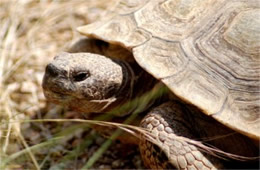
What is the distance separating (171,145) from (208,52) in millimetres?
564

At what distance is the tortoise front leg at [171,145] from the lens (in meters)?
2.33

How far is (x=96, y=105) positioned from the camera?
2.70 metres

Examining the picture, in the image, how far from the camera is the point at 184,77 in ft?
8.01

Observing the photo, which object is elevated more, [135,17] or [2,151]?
[135,17]

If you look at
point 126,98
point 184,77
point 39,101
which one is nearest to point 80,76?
point 126,98

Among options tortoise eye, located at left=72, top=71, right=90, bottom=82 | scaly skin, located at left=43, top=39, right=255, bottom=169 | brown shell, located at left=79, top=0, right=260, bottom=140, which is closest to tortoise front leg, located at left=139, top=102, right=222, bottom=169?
scaly skin, located at left=43, top=39, right=255, bottom=169

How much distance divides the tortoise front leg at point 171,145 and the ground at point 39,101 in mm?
329

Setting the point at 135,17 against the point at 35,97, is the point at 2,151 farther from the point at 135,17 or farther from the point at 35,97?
the point at 135,17

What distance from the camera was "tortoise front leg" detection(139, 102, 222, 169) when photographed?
7.66 ft

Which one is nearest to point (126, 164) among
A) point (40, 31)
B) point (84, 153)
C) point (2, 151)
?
point (84, 153)

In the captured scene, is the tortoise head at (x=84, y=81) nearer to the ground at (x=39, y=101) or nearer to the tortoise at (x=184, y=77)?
the tortoise at (x=184, y=77)

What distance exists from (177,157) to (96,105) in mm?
626

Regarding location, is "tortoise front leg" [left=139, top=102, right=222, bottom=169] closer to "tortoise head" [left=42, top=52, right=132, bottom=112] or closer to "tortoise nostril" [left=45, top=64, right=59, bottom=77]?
"tortoise head" [left=42, top=52, right=132, bottom=112]

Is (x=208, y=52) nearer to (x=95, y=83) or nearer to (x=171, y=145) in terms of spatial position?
(x=171, y=145)
